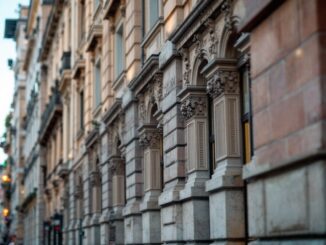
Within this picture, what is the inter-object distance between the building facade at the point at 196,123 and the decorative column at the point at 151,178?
3cm

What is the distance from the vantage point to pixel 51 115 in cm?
5138

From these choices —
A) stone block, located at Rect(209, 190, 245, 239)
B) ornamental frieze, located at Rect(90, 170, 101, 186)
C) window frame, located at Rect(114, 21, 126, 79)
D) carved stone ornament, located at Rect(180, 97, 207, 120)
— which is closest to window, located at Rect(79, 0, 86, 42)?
ornamental frieze, located at Rect(90, 170, 101, 186)

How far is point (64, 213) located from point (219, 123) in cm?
2783

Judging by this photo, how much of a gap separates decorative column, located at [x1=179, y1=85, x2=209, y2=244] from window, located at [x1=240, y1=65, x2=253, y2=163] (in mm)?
1815

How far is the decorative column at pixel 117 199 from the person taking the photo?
2741cm

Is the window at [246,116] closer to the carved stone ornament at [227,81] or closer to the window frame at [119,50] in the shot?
the carved stone ornament at [227,81]

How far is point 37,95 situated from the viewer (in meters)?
65.6

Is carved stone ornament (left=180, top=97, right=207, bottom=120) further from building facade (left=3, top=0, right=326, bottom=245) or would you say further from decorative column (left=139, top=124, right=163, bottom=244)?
decorative column (left=139, top=124, right=163, bottom=244)

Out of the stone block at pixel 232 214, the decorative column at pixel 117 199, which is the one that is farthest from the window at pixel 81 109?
the stone block at pixel 232 214

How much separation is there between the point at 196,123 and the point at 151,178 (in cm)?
493

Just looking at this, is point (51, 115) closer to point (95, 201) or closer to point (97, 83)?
point (97, 83)

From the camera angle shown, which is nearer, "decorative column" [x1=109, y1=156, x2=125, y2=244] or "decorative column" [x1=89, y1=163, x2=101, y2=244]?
"decorative column" [x1=109, y1=156, x2=125, y2=244]

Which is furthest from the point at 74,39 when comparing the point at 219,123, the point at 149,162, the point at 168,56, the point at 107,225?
the point at 219,123

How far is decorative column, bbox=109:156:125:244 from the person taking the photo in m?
27.4
